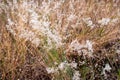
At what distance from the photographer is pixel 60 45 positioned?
6.64ft

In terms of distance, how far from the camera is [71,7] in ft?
9.11

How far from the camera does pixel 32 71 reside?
235 cm

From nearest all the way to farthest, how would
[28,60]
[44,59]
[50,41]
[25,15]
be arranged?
[50,41], [44,59], [28,60], [25,15]

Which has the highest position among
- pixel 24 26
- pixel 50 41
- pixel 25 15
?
pixel 25 15

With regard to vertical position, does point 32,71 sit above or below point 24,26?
below

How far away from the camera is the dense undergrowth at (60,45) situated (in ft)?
6.86

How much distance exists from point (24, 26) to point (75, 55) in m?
0.48

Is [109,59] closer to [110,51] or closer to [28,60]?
[110,51]

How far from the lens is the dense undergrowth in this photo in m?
2.09

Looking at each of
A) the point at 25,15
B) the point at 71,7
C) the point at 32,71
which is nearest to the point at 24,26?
the point at 25,15

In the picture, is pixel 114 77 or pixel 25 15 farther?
pixel 25 15

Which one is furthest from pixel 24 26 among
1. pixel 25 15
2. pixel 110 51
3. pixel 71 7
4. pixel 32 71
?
pixel 110 51

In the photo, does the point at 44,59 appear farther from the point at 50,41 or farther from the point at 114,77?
the point at 114,77

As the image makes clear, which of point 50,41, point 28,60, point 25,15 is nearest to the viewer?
point 50,41
